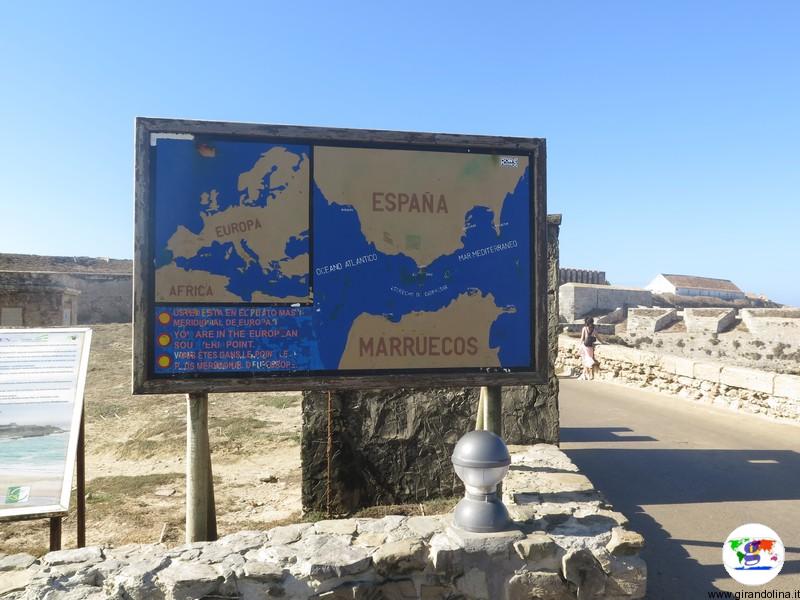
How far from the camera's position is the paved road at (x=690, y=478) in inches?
157

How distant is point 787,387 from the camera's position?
28.6 feet

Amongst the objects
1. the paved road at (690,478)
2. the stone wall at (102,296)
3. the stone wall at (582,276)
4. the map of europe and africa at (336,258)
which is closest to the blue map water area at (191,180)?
the map of europe and africa at (336,258)

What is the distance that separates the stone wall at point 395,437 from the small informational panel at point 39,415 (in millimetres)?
2406

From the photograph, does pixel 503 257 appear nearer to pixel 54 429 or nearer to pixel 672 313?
pixel 54 429

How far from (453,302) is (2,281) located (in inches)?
808

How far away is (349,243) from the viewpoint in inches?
152

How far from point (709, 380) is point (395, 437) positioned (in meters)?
7.66

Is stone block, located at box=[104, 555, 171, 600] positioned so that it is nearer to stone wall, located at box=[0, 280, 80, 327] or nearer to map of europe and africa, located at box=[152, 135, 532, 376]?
map of europe and africa, located at box=[152, 135, 532, 376]

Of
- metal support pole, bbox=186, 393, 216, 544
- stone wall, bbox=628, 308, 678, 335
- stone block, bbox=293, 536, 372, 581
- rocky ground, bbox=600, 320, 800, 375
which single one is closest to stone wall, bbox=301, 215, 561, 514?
metal support pole, bbox=186, 393, 216, 544

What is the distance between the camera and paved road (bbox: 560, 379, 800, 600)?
398 cm

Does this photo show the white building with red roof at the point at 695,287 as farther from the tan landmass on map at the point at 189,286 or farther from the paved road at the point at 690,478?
the tan landmass on map at the point at 189,286

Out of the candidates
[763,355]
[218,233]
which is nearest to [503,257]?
[218,233]

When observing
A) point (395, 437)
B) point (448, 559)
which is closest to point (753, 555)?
point (448, 559)

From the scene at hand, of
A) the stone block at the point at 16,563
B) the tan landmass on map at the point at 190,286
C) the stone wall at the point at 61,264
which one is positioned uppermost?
the stone wall at the point at 61,264
